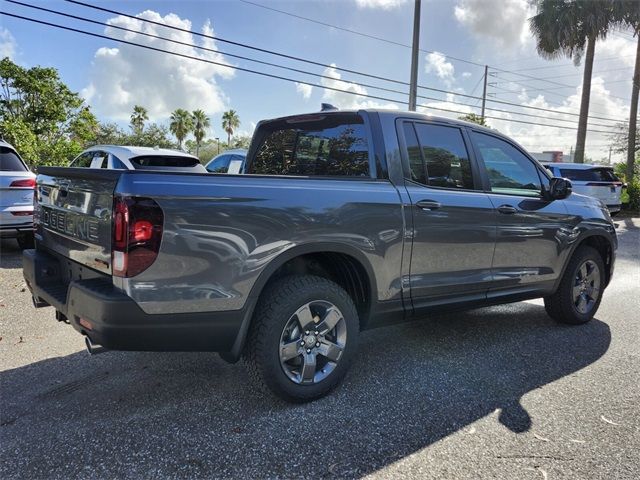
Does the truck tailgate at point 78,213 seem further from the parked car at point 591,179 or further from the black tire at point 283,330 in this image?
the parked car at point 591,179

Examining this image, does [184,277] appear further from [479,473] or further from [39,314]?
[39,314]

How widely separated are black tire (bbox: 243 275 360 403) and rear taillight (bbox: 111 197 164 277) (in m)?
0.73

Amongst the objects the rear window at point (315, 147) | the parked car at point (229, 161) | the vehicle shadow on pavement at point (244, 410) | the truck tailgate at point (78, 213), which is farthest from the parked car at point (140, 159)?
the vehicle shadow on pavement at point (244, 410)

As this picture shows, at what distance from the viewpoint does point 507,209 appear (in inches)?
157

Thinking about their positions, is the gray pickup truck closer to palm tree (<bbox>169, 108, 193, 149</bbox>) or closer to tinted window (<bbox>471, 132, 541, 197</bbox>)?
tinted window (<bbox>471, 132, 541, 197</bbox>)

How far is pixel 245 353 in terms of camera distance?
9.50 feet

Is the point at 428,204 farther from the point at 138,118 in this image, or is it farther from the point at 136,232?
the point at 138,118

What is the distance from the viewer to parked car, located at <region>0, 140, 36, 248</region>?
22.2 ft

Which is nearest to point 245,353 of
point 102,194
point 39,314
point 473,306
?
point 102,194

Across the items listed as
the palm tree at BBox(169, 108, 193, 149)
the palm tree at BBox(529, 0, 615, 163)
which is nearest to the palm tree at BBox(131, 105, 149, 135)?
the palm tree at BBox(169, 108, 193, 149)

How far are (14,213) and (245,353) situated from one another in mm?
5505

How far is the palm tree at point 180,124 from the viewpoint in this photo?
199ft

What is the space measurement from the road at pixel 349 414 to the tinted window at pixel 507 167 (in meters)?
1.35

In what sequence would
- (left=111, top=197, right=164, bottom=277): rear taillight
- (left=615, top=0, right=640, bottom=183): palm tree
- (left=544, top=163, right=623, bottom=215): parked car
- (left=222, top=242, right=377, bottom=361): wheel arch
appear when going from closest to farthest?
(left=111, top=197, right=164, bottom=277): rear taillight < (left=222, top=242, right=377, bottom=361): wheel arch < (left=544, top=163, right=623, bottom=215): parked car < (left=615, top=0, right=640, bottom=183): palm tree
